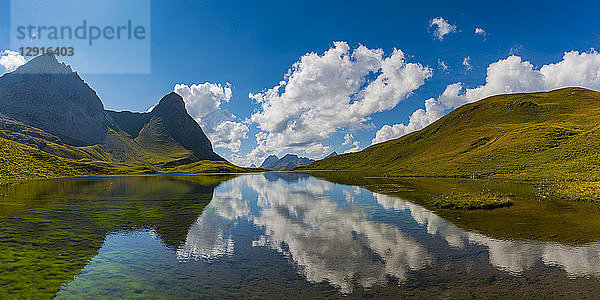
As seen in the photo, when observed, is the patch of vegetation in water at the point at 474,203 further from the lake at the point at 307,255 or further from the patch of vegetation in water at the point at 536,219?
the lake at the point at 307,255

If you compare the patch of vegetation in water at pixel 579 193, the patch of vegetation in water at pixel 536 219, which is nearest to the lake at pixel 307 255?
the patch of vegetation in water at pixel 536 219

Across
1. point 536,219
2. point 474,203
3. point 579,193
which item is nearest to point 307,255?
point 536,219

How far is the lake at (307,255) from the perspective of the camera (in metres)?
15.1

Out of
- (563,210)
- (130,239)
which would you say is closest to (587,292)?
(563,210)

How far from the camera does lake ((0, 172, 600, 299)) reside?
49.5ft

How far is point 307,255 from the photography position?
843 inches

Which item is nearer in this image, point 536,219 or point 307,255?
point 307,255

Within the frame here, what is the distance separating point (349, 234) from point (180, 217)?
24.6 m

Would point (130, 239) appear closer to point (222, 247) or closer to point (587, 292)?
point (222, 247)

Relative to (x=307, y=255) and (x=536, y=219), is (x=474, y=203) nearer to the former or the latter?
(x=536, y=219)

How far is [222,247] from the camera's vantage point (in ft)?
78.1

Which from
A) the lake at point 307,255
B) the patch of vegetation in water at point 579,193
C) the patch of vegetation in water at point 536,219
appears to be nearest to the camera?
the lake at point 307,255

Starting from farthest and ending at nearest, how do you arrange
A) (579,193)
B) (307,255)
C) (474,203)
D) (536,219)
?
(579,193), (474,203), (536,219), (307,255)

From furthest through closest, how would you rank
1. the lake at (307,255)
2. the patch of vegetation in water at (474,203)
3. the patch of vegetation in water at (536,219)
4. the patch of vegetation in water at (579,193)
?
1. the patch of vegetation in water at (579,193)
2. the patch of vegetation in water at (474,203)
3. the patch of vegetation in water at (536,219)
4. the lake at (307,255)
